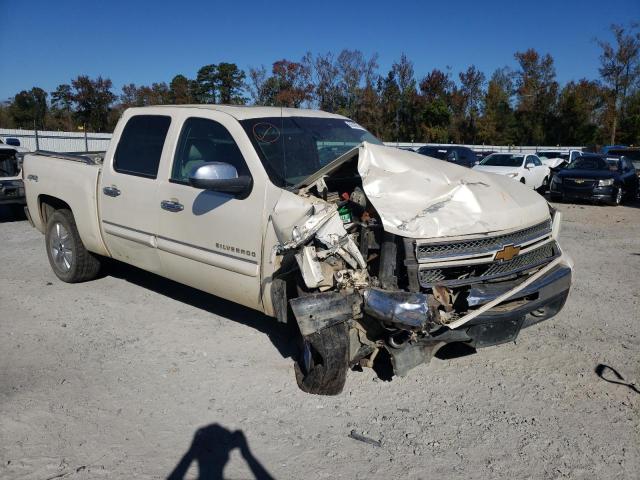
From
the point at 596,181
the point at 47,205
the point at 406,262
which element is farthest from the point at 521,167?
the point at 406,262

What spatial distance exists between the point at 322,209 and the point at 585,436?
2128mm

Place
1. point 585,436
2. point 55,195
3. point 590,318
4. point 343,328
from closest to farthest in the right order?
point 585,436 → point 343,328 → point 590,318 → point 55,195

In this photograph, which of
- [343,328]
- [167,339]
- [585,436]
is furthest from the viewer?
[167,339]

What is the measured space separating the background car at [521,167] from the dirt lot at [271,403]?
13.8 m

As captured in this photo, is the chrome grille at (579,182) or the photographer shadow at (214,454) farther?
the chrome grille at (579,182)

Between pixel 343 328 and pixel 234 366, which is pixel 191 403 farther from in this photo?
pixel 343 328

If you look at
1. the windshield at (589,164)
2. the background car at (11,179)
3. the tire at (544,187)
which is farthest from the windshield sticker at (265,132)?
the tire at (544,187)

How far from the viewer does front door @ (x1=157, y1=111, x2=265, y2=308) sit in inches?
159

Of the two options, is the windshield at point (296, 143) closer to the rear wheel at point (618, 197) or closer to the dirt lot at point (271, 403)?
the dirt lot at point (271, 403)

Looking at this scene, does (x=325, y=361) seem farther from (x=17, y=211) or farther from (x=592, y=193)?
(x=592, y=193)

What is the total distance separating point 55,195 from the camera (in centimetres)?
593

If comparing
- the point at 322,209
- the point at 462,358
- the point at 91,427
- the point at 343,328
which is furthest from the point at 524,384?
the point at 91,427

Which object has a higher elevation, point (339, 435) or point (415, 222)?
point (415, 222)

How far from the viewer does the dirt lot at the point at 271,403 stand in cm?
303
